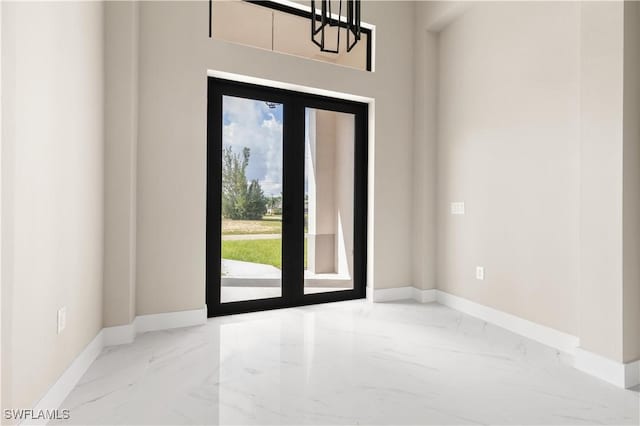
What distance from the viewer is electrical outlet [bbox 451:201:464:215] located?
135 inches

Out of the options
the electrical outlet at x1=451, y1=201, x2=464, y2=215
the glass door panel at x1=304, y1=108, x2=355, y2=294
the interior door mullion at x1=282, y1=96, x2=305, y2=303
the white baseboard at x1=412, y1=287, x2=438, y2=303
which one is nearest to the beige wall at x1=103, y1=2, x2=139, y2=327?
the interior door mullion at x1=282, y1=96, x2=305, y2=303

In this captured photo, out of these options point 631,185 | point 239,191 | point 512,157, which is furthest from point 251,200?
point 631,185

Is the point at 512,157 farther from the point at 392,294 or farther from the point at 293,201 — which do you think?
the point at 293,201

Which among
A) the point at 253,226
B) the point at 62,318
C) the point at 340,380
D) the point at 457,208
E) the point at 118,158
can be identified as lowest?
the point at 340,380

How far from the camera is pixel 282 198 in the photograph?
3434 mm

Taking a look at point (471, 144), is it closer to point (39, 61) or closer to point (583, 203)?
point (583, 203)

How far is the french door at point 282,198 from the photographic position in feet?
10.3

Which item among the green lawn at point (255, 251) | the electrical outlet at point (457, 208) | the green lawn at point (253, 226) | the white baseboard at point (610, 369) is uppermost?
the electrical outlet at point (457, 208)

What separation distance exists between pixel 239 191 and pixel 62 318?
177 cm

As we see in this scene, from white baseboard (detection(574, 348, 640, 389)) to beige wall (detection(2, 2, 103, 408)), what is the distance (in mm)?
2986

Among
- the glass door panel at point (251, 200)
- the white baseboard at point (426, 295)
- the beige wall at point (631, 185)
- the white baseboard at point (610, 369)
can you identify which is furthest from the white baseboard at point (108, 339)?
the beige wall at point (631, 185)

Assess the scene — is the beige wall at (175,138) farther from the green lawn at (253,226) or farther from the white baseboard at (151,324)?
the green lawn at (253,226)

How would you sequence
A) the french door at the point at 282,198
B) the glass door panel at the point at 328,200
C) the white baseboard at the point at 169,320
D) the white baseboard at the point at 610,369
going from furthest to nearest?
the glass door panel at the point at 328,200 → the french door at the point at 282,198 → the white baseboard at the point at 169,320 → the white baseboard at the point at 610,369

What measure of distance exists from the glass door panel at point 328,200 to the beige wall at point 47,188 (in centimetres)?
190
